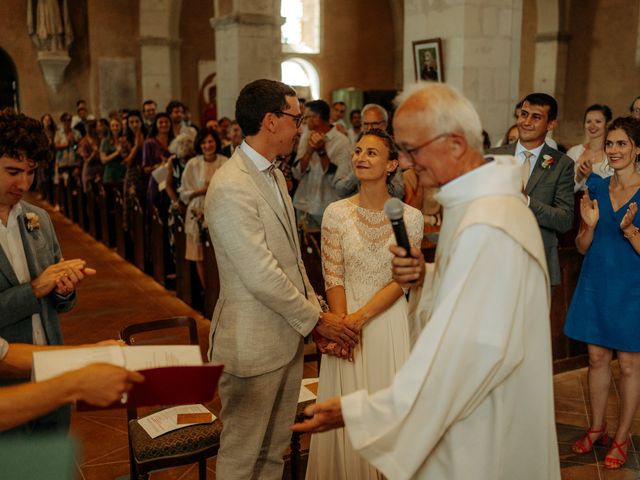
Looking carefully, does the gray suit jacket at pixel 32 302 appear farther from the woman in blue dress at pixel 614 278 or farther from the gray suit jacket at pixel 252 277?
the woman in blue dress at pixel 614 278

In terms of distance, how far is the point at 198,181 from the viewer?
21.2 ft

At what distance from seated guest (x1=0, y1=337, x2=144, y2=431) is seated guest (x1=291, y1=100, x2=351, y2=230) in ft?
12.5

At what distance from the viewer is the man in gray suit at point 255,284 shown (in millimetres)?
2453

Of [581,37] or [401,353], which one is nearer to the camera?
[401,353]

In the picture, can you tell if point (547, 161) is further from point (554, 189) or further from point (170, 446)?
point (170, 446)

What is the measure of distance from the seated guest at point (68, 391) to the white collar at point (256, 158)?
111cm

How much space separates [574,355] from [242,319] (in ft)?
11.3

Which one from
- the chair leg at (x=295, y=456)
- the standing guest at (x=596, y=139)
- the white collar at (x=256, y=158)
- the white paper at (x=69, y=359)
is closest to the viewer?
the white paper at (x=69, y=359)

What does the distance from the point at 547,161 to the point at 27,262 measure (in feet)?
9.09

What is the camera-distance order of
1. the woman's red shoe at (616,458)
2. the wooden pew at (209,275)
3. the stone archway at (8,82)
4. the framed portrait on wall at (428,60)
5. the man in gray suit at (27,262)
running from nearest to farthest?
the man in gray suit at (27,262) → the woman's red shoe at (616,458) → the wooden pew at (209,275) → the framed portrait on wall at (428,60) → the stone archway at (8,82)

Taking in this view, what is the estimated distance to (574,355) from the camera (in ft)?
16.8

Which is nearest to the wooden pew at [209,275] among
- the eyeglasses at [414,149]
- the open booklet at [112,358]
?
the open booklet at [112,358]

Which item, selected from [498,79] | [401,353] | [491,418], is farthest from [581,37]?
[491,418]

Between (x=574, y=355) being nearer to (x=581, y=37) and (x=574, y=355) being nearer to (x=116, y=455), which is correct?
(x=116, y=455)
